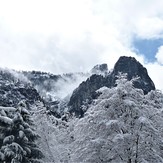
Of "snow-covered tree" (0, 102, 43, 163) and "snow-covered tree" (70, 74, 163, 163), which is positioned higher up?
"snow-covered tree" (0, 102, 43, 163)

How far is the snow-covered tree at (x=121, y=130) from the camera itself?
17547 millimetres

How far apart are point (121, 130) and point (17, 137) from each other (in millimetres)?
7474

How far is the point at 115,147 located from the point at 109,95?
10.2ft

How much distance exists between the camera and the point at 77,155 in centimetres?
1886

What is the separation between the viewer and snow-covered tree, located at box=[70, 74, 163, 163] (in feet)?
57.6

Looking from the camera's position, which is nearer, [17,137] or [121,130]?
[121,130]

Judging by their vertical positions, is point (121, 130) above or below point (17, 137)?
below

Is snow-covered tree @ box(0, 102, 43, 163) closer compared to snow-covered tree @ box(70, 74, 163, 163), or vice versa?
snow-covered tree @ box(70, 74, 163, 163)

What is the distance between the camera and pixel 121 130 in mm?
18109

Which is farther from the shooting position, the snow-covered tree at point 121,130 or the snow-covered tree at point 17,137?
the snow-covered tree at point 17,137

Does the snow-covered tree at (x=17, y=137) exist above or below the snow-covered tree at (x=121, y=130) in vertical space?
above

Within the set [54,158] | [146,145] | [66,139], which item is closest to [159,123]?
[146,145]

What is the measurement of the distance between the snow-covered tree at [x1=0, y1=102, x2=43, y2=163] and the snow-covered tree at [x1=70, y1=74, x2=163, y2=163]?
167 inches

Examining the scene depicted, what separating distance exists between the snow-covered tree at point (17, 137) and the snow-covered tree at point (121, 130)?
4.24 meters
